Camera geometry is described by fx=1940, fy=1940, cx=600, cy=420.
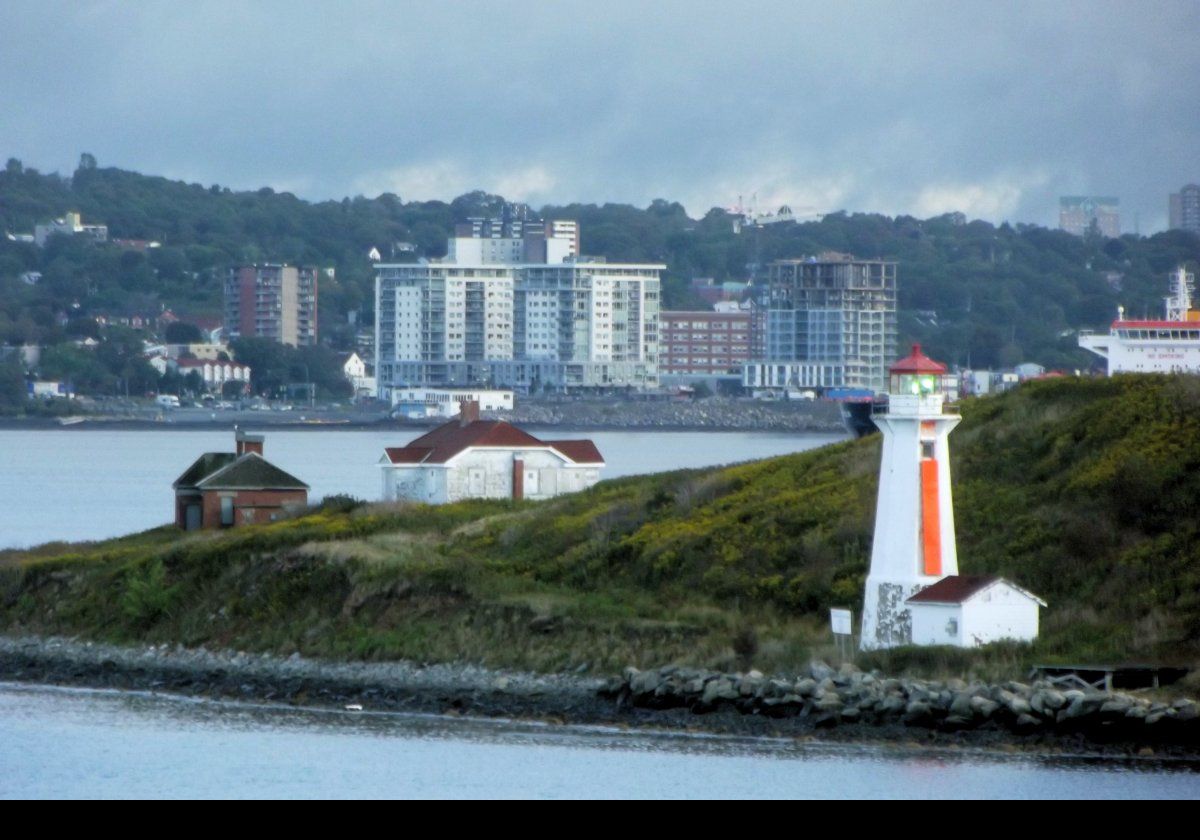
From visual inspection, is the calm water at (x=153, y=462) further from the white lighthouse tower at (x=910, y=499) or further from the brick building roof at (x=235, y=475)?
the white lighthouse tower at (x=910, y=499)

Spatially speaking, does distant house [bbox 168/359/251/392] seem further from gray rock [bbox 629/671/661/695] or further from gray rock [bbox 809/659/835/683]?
gray rock [bbox 809/659/835/683]

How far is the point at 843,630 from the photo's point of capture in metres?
20.0

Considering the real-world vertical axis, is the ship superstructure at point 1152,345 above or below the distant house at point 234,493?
above

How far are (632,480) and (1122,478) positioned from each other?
37.6ft

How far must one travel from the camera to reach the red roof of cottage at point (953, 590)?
18547 millimetres

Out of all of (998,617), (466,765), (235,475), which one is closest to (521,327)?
(235,475)

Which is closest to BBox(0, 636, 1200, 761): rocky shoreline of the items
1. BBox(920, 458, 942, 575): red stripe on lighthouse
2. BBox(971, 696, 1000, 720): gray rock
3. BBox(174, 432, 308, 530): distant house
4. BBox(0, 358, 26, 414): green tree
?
BBox(971, 696, 1000, 720): gray rock

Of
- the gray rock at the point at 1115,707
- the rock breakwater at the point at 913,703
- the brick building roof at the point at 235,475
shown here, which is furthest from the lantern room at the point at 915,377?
the brick building roof at the point at 235,475

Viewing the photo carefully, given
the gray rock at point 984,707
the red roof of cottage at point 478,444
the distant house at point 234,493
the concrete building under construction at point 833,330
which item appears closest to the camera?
the gray rock at point 984,707

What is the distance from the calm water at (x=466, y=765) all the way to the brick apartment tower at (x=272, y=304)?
15738cm

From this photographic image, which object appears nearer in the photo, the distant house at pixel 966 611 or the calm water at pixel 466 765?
the calm water at pixel 466 765

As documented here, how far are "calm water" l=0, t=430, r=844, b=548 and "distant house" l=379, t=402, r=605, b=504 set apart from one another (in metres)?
12.6

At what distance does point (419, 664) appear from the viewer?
2269cm

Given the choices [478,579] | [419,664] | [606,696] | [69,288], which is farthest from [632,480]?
[69,288]
